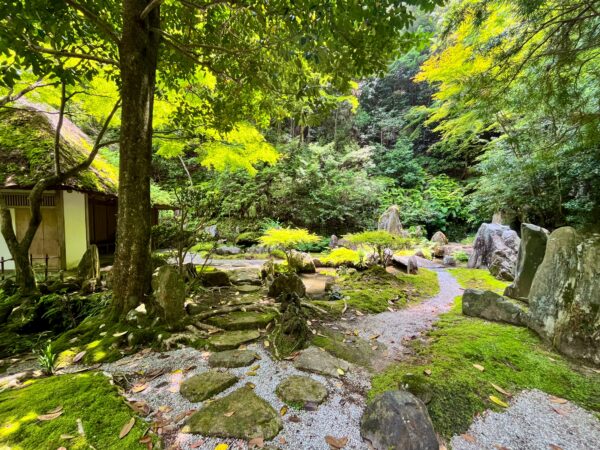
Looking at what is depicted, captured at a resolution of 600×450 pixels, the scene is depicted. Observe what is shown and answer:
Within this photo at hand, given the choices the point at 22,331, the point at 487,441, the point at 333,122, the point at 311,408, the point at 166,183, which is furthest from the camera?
the point at 333,122

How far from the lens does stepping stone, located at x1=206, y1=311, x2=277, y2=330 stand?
3637mm

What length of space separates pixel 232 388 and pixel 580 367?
3497 millimetres

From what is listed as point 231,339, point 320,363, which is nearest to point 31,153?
point 231,339

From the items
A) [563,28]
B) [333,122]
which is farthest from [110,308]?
[333,122]

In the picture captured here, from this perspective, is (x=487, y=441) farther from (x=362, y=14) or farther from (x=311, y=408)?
(x=362, y=14)

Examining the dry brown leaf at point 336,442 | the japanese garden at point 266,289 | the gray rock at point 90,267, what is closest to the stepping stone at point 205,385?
the japanese garden at point 266,289

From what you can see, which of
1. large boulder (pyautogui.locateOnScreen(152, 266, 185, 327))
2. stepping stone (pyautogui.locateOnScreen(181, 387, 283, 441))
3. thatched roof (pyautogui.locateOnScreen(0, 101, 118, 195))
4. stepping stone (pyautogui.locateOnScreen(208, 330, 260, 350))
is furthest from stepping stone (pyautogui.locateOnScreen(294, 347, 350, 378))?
thatched roof (pyautogui.locateOnScreen(0, 101, 118, 195))

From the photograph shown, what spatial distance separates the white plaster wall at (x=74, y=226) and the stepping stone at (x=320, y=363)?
7614 millimetres

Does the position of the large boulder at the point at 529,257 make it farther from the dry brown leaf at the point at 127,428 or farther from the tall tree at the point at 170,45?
the dry brown leaf at the point at 127,428

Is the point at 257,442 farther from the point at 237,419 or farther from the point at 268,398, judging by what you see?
the point at 268,398

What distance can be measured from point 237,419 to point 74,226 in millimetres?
8228

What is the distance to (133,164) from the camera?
3.34 meters

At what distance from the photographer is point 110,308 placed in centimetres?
345

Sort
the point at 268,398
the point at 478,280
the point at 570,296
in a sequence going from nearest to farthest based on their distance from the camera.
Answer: the point at 268,398 → the point at 570,296 → the point at 478,280
